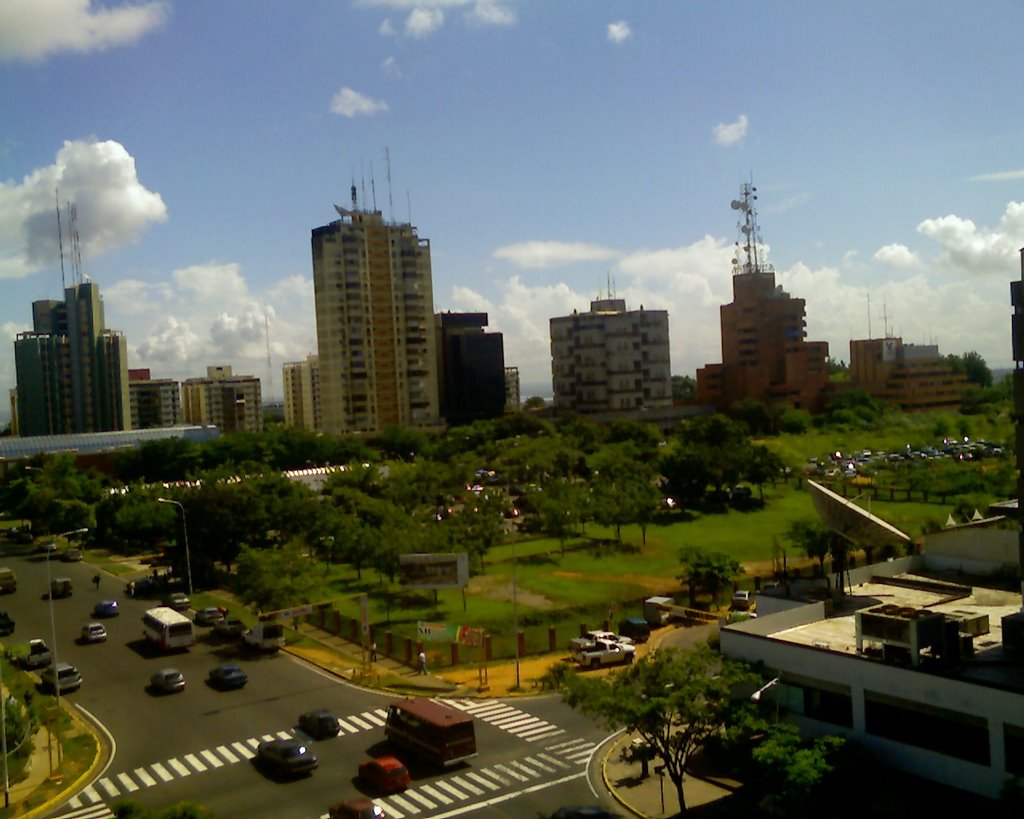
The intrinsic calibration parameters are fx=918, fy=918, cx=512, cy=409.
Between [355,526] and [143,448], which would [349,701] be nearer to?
[355,526]

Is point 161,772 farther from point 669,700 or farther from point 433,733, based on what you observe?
point 669,700

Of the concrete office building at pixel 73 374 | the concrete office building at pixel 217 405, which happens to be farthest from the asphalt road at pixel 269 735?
the concrete office building at pixel 217 405

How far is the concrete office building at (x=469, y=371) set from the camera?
139125mm

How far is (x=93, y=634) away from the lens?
3806cm

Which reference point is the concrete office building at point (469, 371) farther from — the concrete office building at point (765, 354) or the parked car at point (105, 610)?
the parked car at point (105, 610)

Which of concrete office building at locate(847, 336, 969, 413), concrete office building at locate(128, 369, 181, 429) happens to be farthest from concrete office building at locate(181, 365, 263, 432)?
concrete office building at locate(847, 336, 969, 413)

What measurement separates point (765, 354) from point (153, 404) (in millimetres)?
103504

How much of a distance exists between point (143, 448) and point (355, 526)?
44991mm

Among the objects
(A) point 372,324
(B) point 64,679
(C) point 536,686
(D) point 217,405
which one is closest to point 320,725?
(C) point 536,686

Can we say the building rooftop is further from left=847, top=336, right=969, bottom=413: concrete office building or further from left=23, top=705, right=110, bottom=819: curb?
left=847, top=336, right=969, bottom=413: concrete office building

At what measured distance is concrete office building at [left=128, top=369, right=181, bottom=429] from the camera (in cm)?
15938

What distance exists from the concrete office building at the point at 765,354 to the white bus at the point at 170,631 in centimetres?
10290

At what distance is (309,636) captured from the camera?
37906mm

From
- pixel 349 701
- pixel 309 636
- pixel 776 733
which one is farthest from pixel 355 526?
pixel 776 733
